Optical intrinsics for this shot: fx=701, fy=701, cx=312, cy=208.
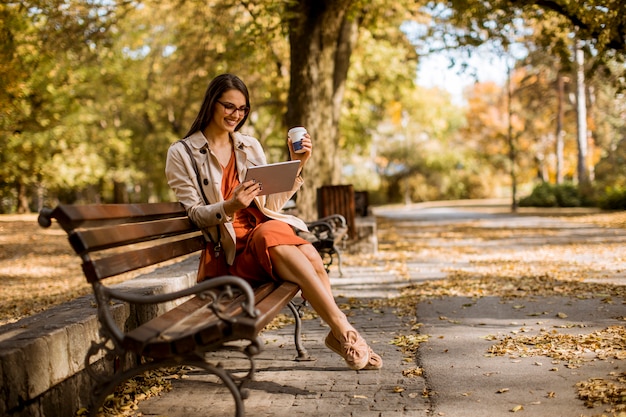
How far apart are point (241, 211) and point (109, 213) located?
3.69 ft

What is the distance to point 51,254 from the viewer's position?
15.3 m

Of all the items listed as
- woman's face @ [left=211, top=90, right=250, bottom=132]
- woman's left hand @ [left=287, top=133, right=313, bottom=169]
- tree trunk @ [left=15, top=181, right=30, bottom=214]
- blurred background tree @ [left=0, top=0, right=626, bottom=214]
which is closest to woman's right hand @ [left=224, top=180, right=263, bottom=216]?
woman's left hand @ [left=287, top=133, right=313, bottom=169]

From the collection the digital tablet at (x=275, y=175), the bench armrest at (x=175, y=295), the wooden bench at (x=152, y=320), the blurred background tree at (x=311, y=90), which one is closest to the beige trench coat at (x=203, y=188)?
the digital tablet at (x=275, y=175)

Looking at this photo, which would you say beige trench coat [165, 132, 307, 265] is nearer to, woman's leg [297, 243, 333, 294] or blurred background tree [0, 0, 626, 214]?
woman's leg [297, 243, 333, 294]

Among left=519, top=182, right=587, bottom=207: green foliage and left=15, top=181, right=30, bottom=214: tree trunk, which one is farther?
left=519, top=182, right=587, bottom=207: green foliage

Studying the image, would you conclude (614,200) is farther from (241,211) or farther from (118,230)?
(118,230)

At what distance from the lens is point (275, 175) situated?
4.12m

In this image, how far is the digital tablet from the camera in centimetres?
401

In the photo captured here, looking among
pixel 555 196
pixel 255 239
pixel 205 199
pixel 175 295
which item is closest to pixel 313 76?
pixel 205 199

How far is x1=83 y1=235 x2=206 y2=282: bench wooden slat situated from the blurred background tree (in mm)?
6017

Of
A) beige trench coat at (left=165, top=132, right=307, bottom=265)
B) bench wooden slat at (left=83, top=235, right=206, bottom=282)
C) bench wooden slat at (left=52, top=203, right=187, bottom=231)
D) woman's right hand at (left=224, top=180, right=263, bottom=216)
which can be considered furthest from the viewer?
beige trench coat at (left=165, top=132, right=307, bottom=265)

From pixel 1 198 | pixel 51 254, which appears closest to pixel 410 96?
pixel 51 254

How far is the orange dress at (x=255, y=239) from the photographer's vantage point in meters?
4.16

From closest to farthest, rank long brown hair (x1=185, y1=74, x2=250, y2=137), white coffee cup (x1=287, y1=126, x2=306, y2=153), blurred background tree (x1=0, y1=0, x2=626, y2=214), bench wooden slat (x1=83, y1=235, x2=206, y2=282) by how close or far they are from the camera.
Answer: bench wooden slat (x1=83, y1=235, x2=206, y2=282) < white coffee cup (x1=287, y1=126, x2=306, y2=153) < long brown hair (x1=185, y1=74, x2=250, y2=137) < blurred background tree (x1=0, y1=0, x2=626, y2=214)
